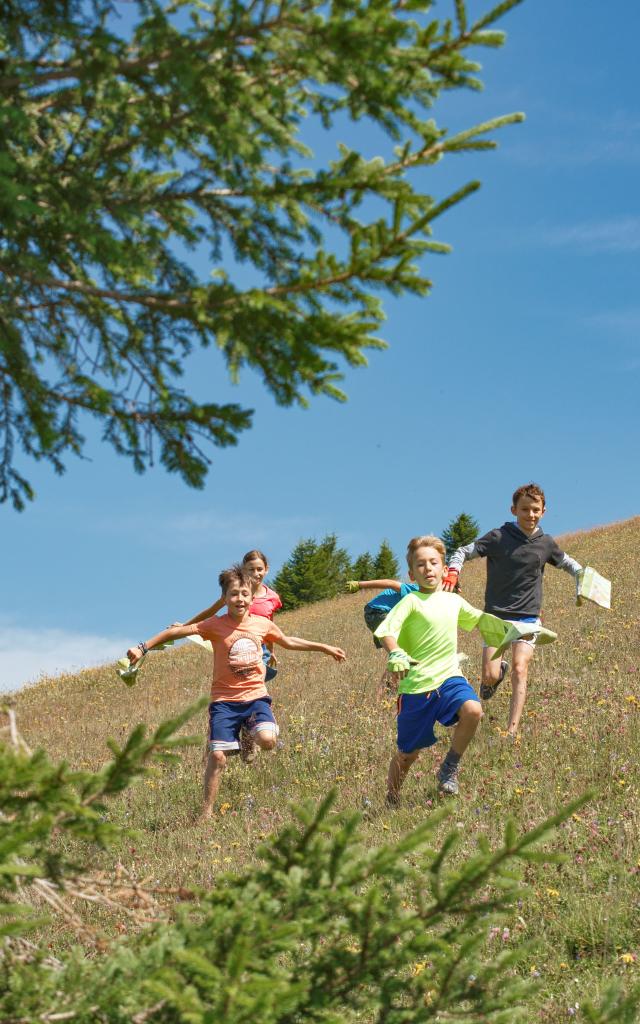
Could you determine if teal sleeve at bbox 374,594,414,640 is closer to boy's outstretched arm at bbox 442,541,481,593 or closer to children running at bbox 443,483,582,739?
boy's outstretched arm at bbox 442,541,481,593

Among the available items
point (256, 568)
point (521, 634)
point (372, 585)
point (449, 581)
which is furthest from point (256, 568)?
point (521, 634)

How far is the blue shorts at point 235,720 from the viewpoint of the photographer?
25.9 feet

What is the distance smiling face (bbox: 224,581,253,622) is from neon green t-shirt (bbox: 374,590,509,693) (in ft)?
5.57

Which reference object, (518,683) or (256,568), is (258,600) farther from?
(518,683)

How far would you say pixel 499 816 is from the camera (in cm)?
629

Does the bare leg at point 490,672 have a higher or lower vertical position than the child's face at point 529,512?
lower

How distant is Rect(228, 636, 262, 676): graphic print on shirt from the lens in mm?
8234

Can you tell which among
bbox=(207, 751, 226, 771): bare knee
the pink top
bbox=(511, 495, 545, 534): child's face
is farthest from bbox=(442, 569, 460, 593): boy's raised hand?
bbox=(207, 751, 226, 771): bare knee

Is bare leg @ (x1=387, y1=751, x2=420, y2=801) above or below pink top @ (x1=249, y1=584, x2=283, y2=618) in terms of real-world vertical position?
below

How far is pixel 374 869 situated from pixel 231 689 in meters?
5.41

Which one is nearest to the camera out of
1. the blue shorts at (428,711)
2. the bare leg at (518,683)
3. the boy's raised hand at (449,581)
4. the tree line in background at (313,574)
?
the blue shorts at (428,711)

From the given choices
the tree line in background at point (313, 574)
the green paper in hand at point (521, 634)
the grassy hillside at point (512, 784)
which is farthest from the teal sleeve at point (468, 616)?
the tree line in background at point (313, 574)

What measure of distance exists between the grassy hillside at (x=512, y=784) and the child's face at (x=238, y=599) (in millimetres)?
1687

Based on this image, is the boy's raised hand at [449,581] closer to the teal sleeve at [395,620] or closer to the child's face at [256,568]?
the teal sleeve at [395,620]
